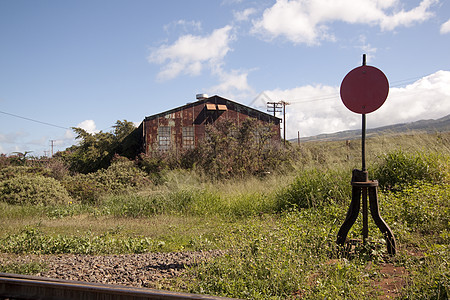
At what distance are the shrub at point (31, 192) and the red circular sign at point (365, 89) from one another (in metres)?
10.4

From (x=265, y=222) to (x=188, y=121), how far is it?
17.0 metres

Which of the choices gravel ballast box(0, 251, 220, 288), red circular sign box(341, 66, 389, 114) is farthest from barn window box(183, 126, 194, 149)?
red circular sign box(341, 66, 389, 114)

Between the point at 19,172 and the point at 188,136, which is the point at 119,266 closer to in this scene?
the point at 19,172

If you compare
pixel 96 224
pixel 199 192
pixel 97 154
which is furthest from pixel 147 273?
pixel 97 154

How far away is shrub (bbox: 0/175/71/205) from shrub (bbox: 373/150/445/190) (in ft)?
34.1

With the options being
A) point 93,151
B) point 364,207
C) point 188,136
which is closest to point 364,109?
point 364,207

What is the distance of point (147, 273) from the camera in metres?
4.54

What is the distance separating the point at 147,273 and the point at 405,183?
6.64 meters

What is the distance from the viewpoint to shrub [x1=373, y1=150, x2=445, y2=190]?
26.6 ft

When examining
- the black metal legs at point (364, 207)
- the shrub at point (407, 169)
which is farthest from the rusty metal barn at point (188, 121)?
the black metal legs at point (364, 207)

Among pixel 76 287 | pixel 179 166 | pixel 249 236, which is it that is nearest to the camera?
pixel 76 287

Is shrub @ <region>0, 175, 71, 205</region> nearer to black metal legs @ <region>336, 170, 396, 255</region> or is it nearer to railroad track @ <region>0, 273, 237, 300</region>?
railroad track @ <region>0, 273, 237, 300</region>

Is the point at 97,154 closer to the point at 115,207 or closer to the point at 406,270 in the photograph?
the point at 115,207

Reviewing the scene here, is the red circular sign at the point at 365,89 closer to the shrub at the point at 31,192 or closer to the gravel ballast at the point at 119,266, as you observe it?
the gravel ballast at the point at 119,266
